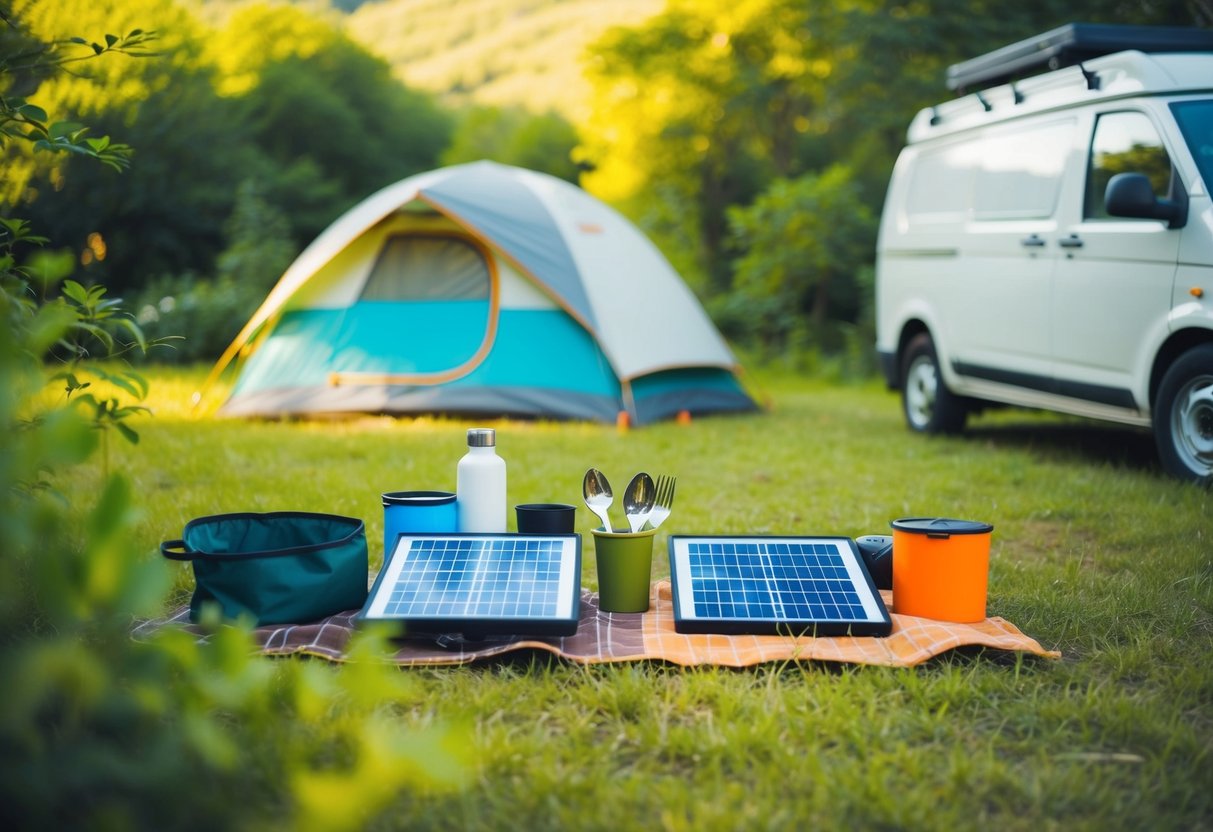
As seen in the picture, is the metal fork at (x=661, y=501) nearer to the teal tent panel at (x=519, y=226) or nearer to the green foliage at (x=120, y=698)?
the green foliage at (x=120, y=698)

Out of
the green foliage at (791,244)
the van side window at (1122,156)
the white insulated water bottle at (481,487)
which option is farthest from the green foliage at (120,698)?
the green foliage at (791,244)

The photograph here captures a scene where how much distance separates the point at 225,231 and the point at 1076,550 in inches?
599

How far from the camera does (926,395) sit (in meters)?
6.84

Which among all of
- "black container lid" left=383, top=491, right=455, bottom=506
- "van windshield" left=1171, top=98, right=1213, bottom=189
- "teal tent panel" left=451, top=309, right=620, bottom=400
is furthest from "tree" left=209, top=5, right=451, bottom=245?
"black container lid" left=383, top=491, right=455, bottom=506

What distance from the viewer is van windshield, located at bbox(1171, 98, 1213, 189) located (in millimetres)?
4398

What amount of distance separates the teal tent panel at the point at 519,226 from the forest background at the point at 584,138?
2.43m

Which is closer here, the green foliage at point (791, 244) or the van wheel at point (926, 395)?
the van wheel at point (926, 395)

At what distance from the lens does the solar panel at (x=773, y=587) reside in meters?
2.68

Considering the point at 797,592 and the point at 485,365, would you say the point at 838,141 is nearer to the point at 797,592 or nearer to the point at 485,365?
the point at 485,365

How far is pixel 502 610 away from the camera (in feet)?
8.41

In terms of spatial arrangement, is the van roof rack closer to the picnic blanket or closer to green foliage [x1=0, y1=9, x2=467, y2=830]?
the picnic blanket

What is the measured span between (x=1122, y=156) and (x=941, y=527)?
10.0 feet

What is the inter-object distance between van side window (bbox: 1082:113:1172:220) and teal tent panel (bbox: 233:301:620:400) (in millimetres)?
3315

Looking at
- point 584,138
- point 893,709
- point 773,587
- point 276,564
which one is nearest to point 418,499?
point 276,564
